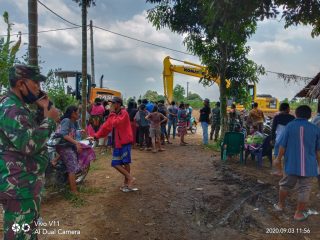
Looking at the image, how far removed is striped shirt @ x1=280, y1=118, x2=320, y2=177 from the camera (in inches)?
208

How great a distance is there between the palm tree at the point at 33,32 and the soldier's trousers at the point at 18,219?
3736 millimetres

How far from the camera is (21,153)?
2.86m

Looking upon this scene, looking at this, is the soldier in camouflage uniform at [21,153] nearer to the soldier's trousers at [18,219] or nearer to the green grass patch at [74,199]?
the soldier's trousers at [18,219]

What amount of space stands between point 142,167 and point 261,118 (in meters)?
5.52

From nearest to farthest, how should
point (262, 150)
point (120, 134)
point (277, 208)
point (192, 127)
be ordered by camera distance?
point (277, 208) → point (120, 134) → point (262, 150) → point (192, 127)

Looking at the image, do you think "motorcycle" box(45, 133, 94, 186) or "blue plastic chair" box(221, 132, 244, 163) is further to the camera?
"blue plastic chair" box(221, 132, 244, 163)

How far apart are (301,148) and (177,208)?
2226mm

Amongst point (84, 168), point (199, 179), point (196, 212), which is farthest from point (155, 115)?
point (196, 212)

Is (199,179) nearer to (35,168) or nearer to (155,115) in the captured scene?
(155,115)
